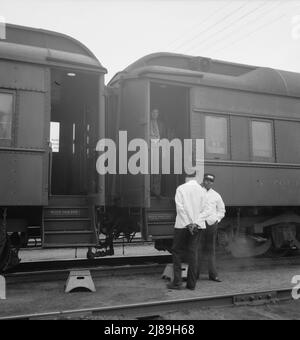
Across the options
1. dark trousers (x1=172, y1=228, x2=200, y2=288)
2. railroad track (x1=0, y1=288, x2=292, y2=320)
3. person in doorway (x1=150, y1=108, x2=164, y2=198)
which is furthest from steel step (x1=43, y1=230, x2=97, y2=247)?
railroad track (x1=0, y1=288, x2=292, y2=320)

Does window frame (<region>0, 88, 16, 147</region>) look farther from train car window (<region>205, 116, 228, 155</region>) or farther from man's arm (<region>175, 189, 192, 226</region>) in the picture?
train car window (<region>205, 116, 228, 155</region>)

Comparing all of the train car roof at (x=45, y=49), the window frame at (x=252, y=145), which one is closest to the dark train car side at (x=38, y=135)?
the train car roof at (x=45, y=49)

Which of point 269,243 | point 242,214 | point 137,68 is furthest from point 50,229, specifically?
point 269,243

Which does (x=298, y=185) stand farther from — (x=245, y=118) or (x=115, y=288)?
(x=115, y=288)

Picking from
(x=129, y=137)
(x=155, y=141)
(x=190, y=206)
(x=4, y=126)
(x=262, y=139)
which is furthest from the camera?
(x=262, y=139)

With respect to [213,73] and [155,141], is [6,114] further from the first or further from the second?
[213,73]

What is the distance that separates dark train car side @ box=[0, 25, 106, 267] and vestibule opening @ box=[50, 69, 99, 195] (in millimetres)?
42

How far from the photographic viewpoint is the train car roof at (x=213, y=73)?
7.71 meters

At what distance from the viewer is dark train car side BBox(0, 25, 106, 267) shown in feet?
21.3

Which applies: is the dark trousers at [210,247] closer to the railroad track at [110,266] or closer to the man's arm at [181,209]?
the man's arm at [181,209]

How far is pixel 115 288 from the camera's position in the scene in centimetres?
640

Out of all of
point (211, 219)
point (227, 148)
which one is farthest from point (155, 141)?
point (211, 219)

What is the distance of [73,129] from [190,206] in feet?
11.4

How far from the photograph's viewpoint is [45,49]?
23.0 feet
